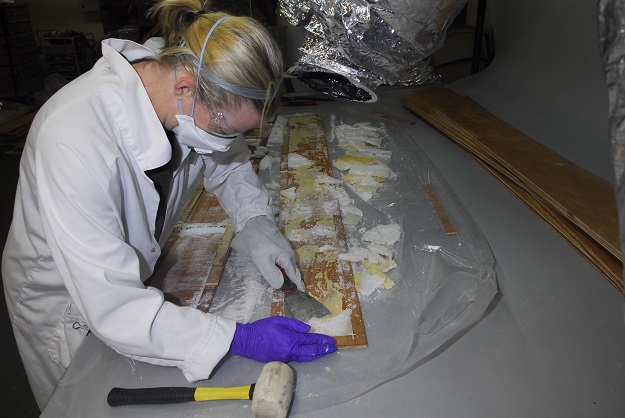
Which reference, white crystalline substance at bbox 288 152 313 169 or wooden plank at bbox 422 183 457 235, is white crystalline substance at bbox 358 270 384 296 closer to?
wooden plank at bbox 422 183 457 235

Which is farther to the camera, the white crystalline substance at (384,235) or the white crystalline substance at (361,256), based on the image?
the white crystalline substance at (384,235)

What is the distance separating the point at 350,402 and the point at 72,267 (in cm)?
69

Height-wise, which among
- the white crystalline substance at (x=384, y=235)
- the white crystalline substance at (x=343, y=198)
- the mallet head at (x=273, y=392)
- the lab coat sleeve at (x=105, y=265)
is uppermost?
the lab coat sleeve at (x=105, y=265)

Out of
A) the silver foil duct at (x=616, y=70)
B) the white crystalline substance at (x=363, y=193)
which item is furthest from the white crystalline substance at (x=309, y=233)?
the silver foil duct at (x=616, y=70)

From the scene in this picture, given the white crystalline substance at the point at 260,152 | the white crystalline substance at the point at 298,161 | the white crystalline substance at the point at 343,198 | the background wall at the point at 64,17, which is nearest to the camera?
the white crystalline substance at the point at 343,198

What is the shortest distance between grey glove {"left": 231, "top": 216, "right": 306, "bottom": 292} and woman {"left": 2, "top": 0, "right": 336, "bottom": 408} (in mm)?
236

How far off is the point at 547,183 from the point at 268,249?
1.24 meters

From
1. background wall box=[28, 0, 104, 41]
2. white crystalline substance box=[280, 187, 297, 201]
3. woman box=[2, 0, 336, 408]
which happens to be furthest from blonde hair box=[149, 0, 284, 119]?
background wall box=[28, 0, 104, 41]

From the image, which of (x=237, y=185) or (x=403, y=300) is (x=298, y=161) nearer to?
(x=237, y=185)

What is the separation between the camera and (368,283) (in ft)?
4.69

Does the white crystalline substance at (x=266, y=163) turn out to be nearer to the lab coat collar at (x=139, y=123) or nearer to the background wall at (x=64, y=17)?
the lab coat collar at (x=139, y=123)

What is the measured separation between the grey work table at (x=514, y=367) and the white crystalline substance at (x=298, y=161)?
1.08m

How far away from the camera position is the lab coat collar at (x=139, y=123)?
1105 millimetres

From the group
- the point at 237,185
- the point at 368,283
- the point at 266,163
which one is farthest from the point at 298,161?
the point at 368,283
